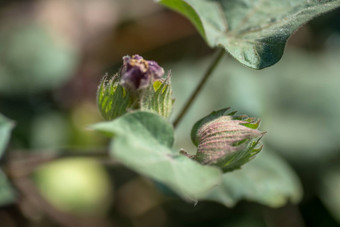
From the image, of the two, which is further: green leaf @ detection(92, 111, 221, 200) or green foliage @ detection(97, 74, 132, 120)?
green foliage @ detection(97, 74, 132, 120)

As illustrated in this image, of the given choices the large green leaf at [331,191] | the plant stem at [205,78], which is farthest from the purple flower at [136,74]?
the large green leaf at [331,191]

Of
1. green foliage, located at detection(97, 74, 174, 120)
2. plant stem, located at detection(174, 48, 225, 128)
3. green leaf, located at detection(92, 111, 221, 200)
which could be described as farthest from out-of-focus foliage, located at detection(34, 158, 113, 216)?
green leaf, located at detection(92, 111, 221, 200)

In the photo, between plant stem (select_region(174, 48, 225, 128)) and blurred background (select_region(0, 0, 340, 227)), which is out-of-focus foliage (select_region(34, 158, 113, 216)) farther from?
plant stem (select_region(174, 48, 225, 128))

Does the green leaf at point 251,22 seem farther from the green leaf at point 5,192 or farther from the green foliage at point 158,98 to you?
the green leaf at point 5,192

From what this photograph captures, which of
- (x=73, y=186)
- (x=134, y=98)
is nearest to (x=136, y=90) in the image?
(x=134, y=98)

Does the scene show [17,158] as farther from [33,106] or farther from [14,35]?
[14,35]

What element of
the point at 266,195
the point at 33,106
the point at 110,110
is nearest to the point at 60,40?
the point at 33,106
